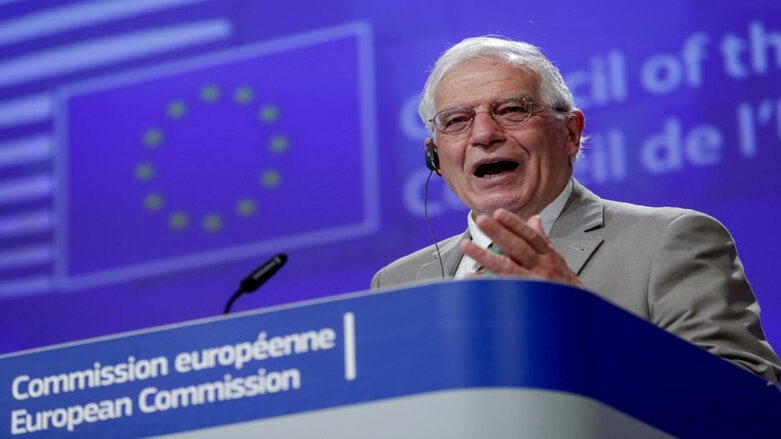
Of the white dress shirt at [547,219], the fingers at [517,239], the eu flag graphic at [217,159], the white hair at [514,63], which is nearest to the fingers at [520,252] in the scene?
the fingers at [517,239]

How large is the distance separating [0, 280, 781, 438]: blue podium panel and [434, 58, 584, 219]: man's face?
1.09 metres

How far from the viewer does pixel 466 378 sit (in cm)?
139

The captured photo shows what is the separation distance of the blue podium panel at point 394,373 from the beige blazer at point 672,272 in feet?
1.47

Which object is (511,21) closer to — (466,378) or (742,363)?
(742,363)

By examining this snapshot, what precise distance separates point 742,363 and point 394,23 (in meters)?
1.99

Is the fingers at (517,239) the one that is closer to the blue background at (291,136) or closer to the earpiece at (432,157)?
the earpiece at (432,157)

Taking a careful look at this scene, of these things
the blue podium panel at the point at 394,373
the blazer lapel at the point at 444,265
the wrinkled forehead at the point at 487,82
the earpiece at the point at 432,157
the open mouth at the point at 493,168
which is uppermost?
the wrinkled forehead at the point at 487,82

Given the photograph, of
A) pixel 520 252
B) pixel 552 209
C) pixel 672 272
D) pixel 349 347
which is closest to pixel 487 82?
pixel 552 209

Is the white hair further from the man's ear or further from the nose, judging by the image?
the nose

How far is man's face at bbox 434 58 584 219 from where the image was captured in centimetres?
269

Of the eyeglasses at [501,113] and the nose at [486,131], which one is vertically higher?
the eyeglasses at [501,113]

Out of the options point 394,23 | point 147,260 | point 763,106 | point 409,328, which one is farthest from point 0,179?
point 409,328

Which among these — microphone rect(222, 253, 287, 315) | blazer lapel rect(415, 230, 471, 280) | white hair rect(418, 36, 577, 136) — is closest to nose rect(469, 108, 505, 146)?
white hair rect(418, 36, 577, 136)

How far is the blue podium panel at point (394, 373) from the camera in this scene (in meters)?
1.40
